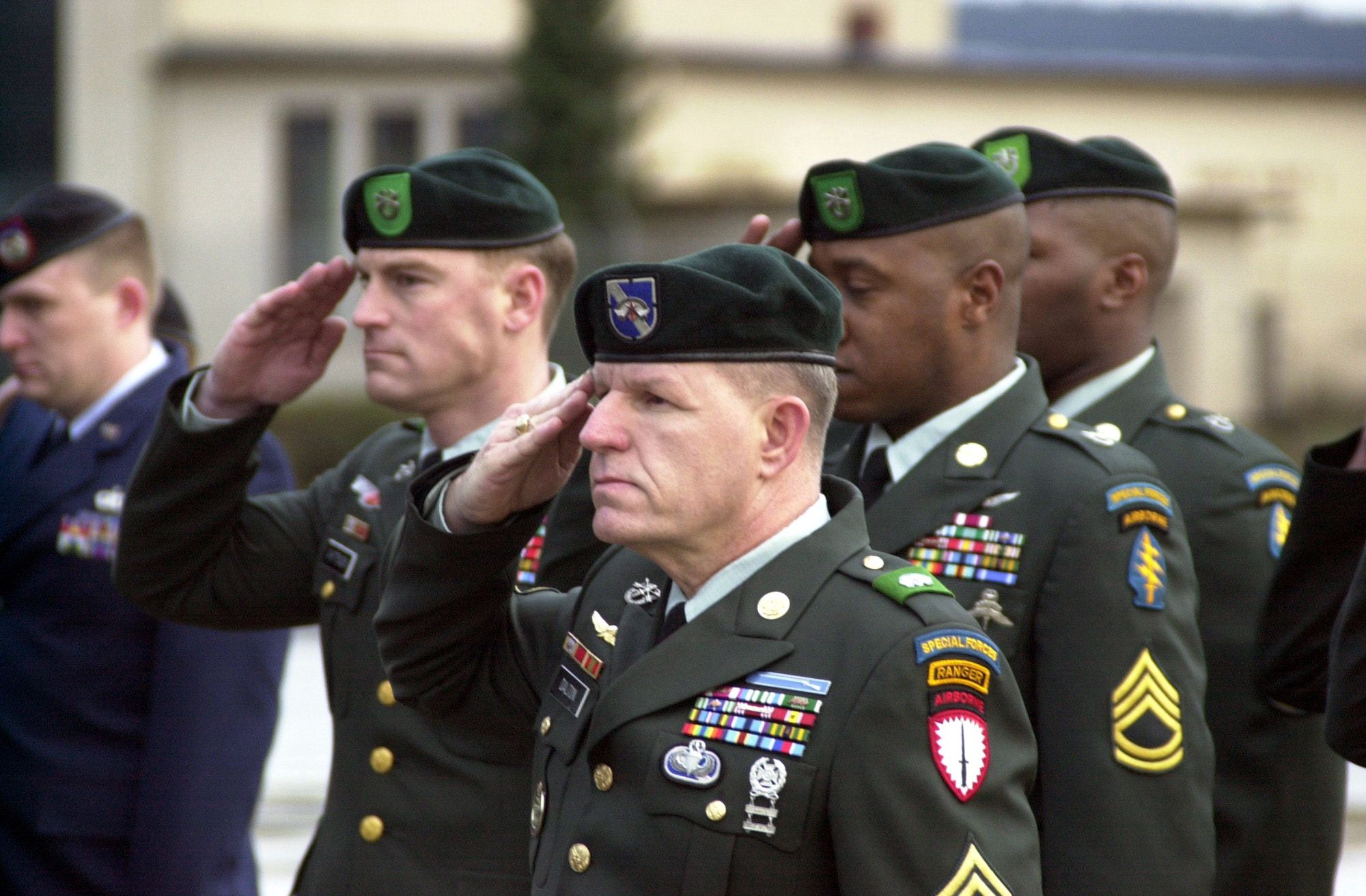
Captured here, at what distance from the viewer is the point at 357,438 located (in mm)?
17562

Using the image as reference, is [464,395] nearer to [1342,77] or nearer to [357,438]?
[357,438]

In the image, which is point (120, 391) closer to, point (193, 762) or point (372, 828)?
point (193, 762)

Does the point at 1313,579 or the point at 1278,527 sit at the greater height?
the point at 1313,579

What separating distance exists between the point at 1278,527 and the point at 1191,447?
22 centimetres

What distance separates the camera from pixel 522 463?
7.85 feet

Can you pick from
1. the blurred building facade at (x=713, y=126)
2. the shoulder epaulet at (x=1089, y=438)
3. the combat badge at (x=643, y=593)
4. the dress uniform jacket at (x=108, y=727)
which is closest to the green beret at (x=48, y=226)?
the dress uniform jacket at (x=108, y=727)

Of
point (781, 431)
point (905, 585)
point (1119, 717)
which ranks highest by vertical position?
point (781, 431)

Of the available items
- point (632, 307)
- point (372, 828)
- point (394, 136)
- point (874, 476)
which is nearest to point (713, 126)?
point (394, 136)

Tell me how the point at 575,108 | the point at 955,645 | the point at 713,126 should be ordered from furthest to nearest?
the point at 713,126 < the point at 575,108 < the point at 955,645

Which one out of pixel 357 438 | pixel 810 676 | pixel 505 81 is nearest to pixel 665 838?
pixel 810 676

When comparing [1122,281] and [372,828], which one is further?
[1122,281]

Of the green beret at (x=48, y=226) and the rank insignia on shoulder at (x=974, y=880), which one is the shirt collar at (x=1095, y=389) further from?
the green beret at (x=48, y=226)

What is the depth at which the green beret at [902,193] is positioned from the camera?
289cm

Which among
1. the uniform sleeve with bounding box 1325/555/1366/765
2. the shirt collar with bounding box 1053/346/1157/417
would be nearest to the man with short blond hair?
the shirt collar with bounding box 1053/346/1157/417
